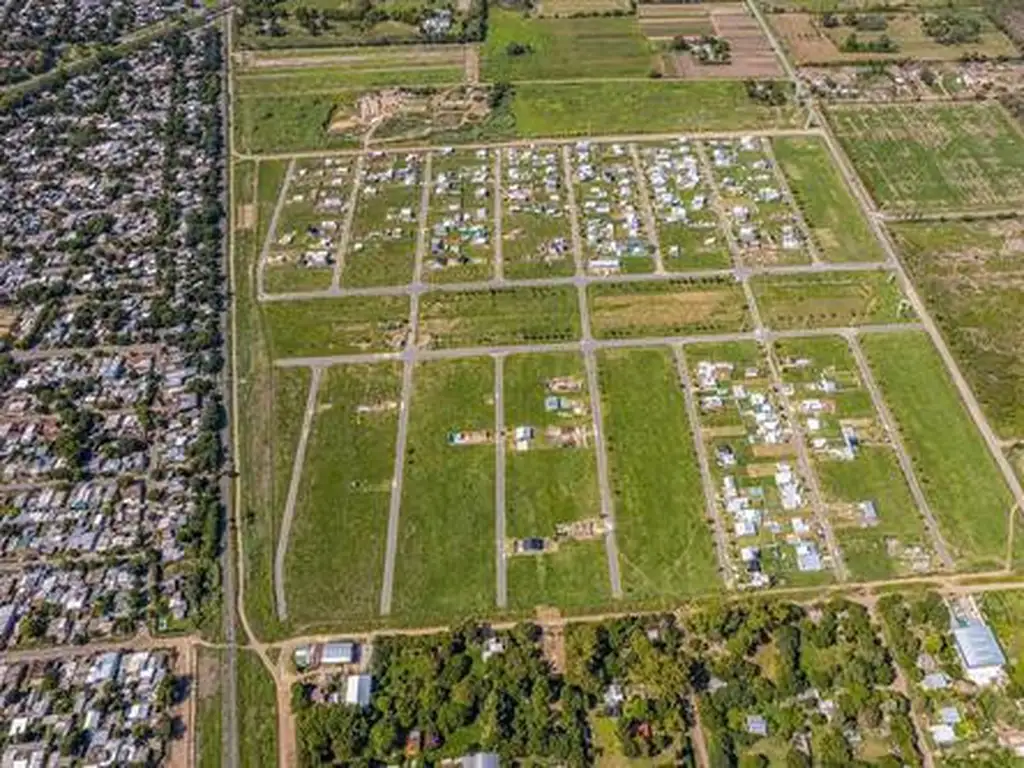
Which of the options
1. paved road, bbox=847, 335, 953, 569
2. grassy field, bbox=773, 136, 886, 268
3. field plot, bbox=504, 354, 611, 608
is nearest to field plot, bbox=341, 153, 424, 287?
field plot, bbox=504, 354, 611, 608

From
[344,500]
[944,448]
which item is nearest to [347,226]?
[344,500]

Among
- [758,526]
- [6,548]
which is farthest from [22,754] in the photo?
[758,526]

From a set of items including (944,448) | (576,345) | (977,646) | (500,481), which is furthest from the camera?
(576,345)

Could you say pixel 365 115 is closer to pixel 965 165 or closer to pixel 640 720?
pixel 965 165

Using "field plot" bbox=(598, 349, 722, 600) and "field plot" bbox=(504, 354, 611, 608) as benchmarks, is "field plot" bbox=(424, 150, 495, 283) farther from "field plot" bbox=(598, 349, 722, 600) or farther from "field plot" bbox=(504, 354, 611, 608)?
"field plot" bbox=(598, 349, 722, 600)

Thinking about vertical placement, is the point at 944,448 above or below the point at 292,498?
above

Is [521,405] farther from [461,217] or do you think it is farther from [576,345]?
[461,217]
